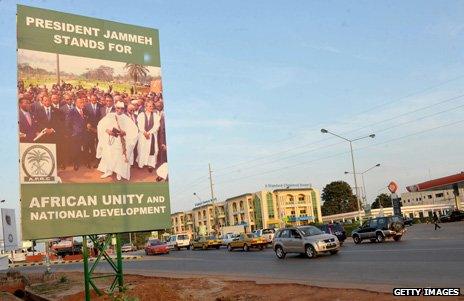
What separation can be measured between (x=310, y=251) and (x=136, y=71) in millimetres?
15177

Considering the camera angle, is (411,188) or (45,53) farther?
(411,188)

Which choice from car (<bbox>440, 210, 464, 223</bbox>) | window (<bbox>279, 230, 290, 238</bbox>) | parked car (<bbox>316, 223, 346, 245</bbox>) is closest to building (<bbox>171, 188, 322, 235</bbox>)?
car (<bbox>440, 210, 464, 223</bbox>)

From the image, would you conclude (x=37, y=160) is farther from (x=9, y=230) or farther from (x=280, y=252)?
(x=280, y=252)

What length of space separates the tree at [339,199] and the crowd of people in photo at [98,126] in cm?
12672

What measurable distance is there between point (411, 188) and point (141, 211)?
58.2m

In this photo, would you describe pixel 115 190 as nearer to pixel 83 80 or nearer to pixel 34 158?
pixel 34 158

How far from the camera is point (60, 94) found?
35.8ft

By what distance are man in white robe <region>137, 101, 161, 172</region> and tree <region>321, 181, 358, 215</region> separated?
127m

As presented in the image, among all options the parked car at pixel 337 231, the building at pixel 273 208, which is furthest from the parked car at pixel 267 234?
the building at pixel 273 208

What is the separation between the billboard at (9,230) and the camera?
56.4 ft

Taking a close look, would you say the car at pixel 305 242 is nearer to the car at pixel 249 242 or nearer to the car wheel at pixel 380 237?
the car wheel at pixel 380 237

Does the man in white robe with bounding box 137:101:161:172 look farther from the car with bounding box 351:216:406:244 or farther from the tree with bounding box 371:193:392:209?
the tree with bounding box 371:193:392:209

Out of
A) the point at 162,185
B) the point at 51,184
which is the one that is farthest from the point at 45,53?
the point at 162,185

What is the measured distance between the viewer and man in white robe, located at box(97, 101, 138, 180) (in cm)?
1142
